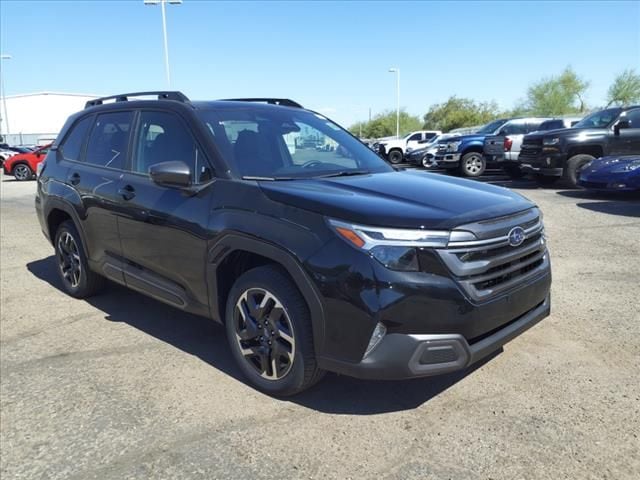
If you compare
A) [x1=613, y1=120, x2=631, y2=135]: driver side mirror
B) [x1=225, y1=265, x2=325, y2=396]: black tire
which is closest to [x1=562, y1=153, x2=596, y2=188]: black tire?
[x1=613, y1=120, x2=631, y2=135]: driver side mirror

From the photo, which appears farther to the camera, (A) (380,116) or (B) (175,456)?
(A) (380,116)

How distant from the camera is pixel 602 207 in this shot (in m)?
9.29

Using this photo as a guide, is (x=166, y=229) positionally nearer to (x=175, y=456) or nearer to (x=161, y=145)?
(x=161, y=145)

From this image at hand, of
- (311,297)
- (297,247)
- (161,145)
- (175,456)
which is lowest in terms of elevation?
(175,456)

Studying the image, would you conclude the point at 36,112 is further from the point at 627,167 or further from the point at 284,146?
the point at 284,146

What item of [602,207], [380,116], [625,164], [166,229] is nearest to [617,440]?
[166,229]

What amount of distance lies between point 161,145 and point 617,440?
3.38 m

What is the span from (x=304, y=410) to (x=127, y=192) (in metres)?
2.15

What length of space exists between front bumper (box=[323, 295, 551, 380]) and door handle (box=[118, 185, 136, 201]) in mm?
2127

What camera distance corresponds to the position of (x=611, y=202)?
9.83m

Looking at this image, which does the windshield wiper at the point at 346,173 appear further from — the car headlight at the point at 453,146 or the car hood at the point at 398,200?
the car headlight at the point at 453,146

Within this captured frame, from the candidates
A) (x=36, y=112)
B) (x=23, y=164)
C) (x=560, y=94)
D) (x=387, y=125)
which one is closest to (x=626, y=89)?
(x=560, y=94)

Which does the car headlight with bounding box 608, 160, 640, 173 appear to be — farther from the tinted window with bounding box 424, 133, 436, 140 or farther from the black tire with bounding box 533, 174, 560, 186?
the tinted window with bounding box 424, 133, 436, 140

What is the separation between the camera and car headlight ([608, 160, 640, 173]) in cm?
948
